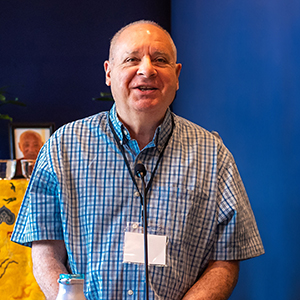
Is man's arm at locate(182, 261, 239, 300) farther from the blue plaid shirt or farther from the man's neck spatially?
the man's neck

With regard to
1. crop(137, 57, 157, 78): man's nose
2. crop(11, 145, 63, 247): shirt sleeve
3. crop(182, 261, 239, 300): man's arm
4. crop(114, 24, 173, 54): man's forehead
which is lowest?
crop(182, 261, 239, 300): man's arm

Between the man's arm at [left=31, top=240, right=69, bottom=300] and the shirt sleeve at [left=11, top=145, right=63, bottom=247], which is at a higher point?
the shirt sleeve at [left=11, top=145, right=63, bottom=247]

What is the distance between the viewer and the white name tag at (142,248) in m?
1.23

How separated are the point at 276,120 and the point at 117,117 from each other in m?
0.61

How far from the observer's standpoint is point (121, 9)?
3.61 m

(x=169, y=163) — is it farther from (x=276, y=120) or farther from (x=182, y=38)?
(x=182, y=38)

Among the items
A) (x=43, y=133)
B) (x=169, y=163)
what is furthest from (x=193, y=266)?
(x=43, y=133)

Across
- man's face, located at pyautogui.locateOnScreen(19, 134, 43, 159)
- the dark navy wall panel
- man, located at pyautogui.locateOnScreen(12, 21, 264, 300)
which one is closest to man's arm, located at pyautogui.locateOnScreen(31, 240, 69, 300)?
man, located at pyautogui.locateOnScreen(12, 21, 264, 300)

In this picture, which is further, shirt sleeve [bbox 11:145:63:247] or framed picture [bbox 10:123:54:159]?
framed picture [bbox 10:123:54:159]

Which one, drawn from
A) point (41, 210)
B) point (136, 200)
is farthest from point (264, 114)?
point (41, 210)

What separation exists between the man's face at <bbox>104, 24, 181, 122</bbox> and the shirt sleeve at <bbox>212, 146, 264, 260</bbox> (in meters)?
0.31

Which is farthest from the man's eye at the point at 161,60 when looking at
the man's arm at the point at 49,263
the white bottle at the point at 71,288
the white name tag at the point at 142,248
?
the white bottle at the point at 71,288

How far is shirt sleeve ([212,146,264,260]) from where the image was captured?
1308 mm

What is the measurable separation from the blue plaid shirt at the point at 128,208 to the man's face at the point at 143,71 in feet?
0.30
